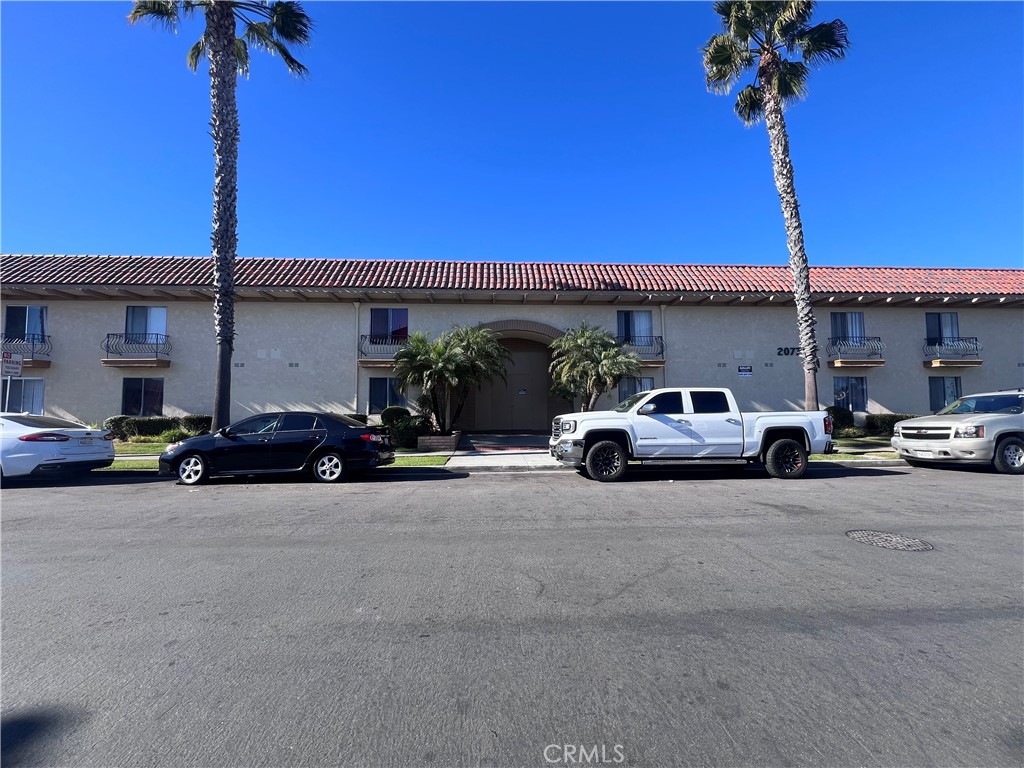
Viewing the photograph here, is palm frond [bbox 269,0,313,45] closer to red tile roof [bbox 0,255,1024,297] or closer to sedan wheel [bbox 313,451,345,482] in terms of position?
red tile roof [bbox 0,255,1024,297]

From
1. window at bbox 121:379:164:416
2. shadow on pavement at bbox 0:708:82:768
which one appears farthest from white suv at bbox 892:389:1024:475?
window at bbox 121:379:164:416

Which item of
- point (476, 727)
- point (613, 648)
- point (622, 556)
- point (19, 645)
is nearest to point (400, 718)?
point (476, 727)

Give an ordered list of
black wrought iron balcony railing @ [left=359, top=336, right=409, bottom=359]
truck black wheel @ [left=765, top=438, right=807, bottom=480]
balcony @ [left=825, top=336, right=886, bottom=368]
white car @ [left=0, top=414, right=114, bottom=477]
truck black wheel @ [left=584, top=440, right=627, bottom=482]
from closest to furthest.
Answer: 1. white car @ [left=0, top=414, right=114, bottom=477]
2. truck black wheel @ [left=584, top=440, right=627, bottom=482]
3. truck black wheel @ [left=765, top=438, right=807, bottom=480]
4. black wrought iron balcony railing @ [left=359, top=336, right=409, bottom=359]
5. balcony @ [left=825, top=336, right=886, bottom=368]

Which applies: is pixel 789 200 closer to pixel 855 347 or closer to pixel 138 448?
pixel 855 347

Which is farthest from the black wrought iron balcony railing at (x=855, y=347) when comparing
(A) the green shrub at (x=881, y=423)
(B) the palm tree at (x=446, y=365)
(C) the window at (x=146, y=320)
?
(C) the window at (x=146, y=320)

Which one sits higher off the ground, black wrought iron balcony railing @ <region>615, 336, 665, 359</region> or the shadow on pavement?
black wrought iron balcony railing @ <region>615, 336, 665, 359</region>

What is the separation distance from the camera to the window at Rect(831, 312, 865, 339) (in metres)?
22.6

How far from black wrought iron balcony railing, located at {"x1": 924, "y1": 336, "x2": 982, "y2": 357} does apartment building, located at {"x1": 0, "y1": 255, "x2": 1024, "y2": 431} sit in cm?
6

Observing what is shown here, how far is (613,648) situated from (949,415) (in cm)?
1326

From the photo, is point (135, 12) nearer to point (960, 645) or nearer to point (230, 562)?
point (230, 562)

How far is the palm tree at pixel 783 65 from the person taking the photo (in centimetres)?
1677

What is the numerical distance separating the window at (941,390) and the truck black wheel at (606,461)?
1972 cm

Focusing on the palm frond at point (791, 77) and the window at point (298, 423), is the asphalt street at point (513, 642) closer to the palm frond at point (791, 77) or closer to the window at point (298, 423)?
the window at point (298, 423)

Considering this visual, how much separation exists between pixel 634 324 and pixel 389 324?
10.2 metres
